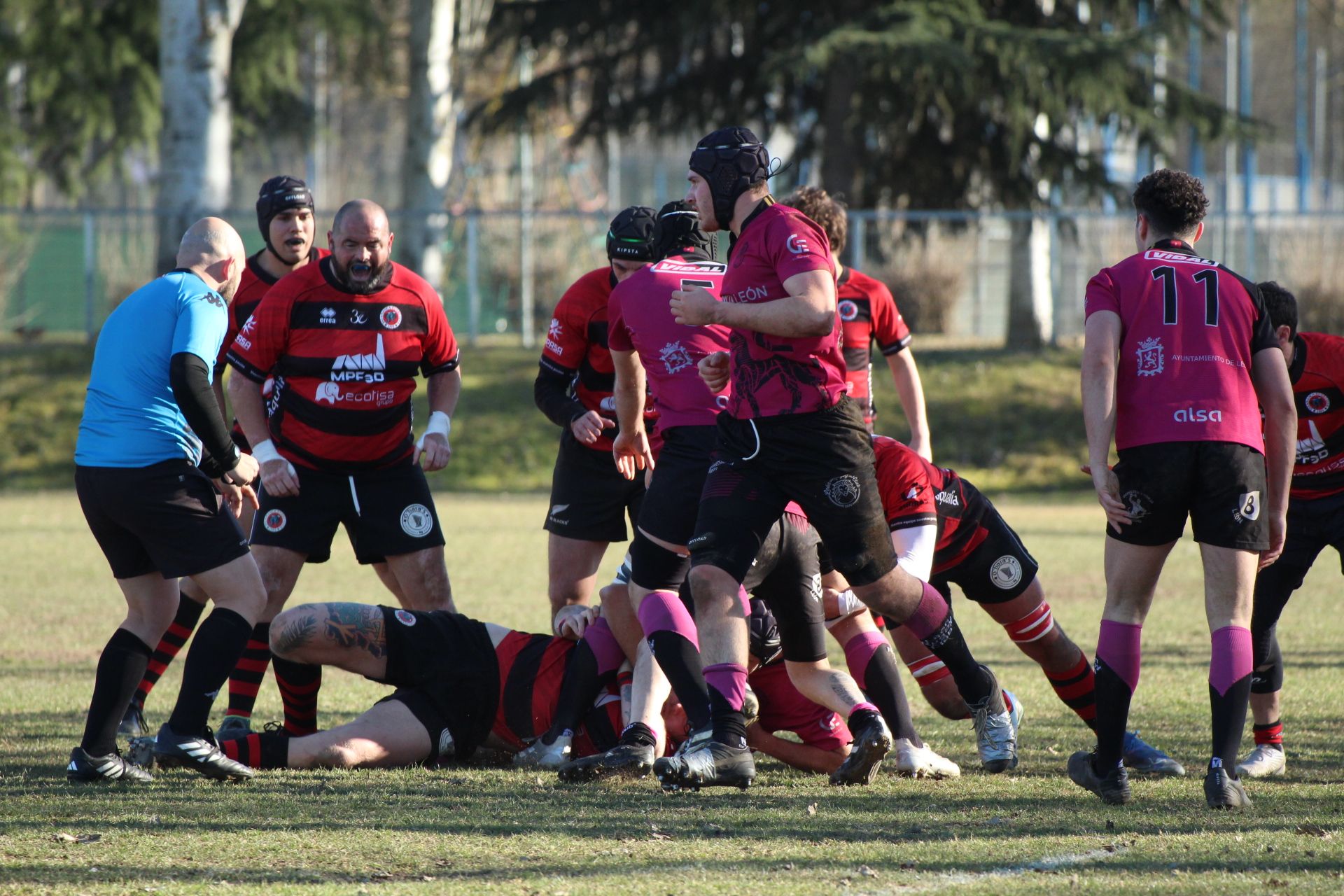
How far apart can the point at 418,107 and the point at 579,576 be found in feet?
60.4

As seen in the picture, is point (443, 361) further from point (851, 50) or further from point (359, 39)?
point (359, 39)

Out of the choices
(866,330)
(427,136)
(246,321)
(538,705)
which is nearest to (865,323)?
(866,330)

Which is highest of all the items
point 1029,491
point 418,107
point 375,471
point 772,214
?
point 418,107

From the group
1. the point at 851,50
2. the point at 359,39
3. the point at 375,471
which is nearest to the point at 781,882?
the point at 375,471

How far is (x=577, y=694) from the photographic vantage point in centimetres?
541

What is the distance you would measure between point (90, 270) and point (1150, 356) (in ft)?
68.9

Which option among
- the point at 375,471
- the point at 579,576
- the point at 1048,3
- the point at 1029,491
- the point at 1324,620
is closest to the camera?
the point at 375,471

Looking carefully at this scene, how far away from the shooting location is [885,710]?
5.04 metres

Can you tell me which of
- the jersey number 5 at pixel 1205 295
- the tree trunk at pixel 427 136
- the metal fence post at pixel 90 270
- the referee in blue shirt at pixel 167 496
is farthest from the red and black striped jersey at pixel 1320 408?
the metal fence post at pixel 90 270

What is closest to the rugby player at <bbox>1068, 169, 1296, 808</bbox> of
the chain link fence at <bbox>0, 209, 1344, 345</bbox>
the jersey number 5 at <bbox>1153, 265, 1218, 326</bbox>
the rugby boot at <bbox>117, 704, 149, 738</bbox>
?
the jersey number 5 at <bbox>1153, 265, 1218, 326</bbox>

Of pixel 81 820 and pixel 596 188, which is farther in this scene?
pixel 596 188

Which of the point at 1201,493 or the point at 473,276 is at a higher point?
the point at 473,276

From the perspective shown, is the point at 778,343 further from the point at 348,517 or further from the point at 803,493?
the point at 348,517

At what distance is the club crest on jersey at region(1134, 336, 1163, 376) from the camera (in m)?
4.65
